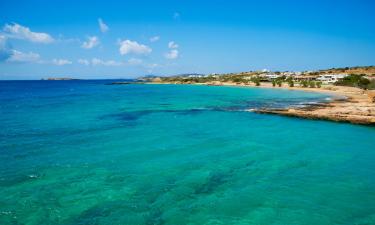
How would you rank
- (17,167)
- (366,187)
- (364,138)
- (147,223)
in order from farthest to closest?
1. (364,138)
2. (17,167)
3. (366,187)
4. (147,223)

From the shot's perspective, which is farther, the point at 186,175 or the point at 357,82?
the point at 357,82

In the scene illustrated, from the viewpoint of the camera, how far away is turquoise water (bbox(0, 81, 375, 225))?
1611cm

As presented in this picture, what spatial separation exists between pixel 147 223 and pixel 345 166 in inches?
667

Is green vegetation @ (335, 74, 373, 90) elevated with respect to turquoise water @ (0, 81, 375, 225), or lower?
elevated

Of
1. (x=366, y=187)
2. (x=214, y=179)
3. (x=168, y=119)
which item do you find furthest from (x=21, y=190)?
(x=168, y=119)

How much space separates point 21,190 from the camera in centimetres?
1855

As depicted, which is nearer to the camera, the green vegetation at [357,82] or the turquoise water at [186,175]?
the turquoise water at [186,175]

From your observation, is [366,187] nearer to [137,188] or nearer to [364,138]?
[137,188]

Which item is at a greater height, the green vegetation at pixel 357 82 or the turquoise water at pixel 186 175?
the green vegetation at pixel 357 82

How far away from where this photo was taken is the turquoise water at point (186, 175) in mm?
16109

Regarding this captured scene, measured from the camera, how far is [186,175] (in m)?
21.7

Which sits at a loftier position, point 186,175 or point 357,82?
point 357,82

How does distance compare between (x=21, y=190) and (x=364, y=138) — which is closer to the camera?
(x=21, y=190)

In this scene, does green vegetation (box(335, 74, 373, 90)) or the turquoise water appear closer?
the turquoise water
